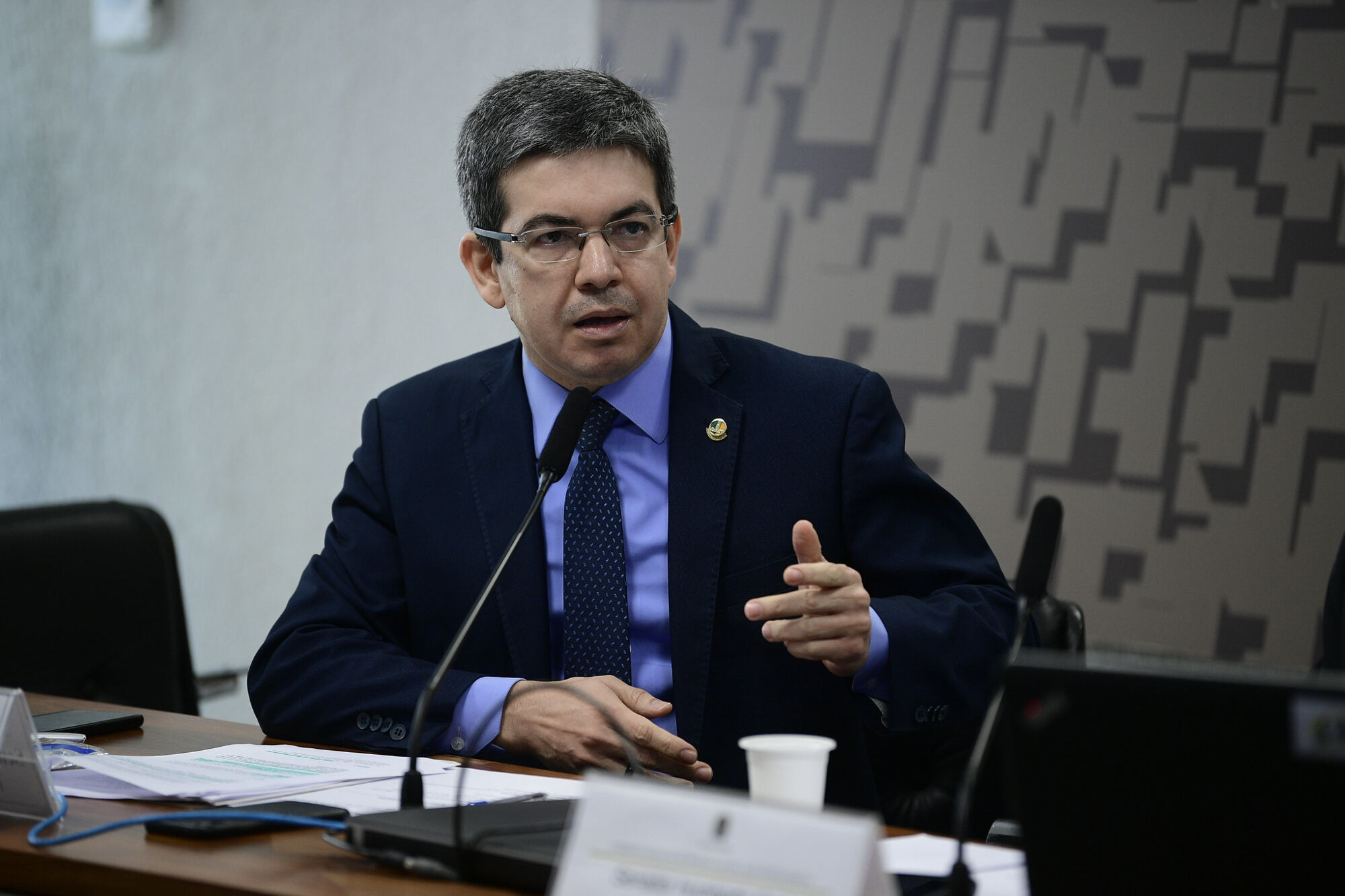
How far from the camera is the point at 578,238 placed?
1725 millimetres

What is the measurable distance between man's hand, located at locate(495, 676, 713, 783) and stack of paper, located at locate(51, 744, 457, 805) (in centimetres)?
11

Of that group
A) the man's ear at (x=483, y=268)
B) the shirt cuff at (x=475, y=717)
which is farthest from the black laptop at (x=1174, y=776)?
the man's ear at (x=483, y=268)

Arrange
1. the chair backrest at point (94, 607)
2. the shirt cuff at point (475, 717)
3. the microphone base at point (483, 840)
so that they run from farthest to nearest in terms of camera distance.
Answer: the chair backrest at point (94, 607) → the shirt cuff at point (475, 717) → the microphone base at point (483, 840)

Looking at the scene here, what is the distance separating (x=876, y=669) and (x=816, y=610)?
193mm

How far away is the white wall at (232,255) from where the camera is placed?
3275 millimetres

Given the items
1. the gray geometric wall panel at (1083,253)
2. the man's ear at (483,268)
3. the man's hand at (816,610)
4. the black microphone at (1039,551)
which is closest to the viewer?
the black microphone at (1039,551)

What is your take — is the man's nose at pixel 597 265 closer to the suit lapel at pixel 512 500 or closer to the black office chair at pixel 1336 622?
the suit lapel at pixel 512 500

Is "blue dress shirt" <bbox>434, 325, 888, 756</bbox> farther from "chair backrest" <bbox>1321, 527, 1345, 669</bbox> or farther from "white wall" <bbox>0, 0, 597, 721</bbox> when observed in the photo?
"white wall" <bbox>0, 0, 597, 721</bbox>

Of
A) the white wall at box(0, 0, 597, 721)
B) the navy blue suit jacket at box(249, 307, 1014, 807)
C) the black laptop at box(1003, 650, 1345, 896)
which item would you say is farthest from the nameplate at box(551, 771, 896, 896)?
the white wall at box(0, 0, 597, 721)

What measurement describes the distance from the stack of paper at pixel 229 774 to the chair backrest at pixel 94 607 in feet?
2.74

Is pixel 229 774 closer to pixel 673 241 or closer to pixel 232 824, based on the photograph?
pixel 232 824

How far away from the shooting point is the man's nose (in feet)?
5.56

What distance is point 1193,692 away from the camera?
2.32 feet

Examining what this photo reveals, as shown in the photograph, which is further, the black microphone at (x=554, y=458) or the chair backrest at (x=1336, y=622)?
the chair backrest at (x=1336, y=622)
